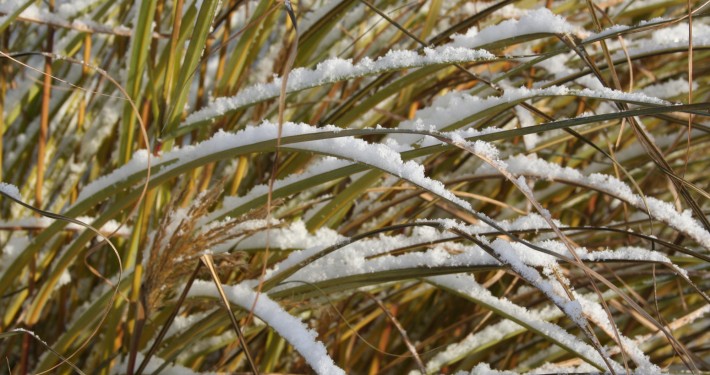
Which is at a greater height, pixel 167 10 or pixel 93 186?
pixel 167 10

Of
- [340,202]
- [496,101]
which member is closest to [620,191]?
[496,101]

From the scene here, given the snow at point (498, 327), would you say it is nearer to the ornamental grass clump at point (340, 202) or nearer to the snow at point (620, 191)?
the ornamental grass clump at point (340, 202)

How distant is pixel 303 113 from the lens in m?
1.00

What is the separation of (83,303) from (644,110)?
77 cm

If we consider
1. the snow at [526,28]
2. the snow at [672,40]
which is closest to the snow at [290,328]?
the snow at [526,28]

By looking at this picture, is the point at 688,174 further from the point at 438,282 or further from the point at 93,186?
the point at 93,186

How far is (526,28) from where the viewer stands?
2.05ft

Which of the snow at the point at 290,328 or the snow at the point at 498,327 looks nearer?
the snow at the point at 290,328

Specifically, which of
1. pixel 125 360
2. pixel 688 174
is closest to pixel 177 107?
pixel 125 360

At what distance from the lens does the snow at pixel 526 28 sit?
0.61 metres

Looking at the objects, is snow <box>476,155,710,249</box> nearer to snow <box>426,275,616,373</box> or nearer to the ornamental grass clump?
the ornamental grass clump

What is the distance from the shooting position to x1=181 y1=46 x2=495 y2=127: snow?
0.58 m

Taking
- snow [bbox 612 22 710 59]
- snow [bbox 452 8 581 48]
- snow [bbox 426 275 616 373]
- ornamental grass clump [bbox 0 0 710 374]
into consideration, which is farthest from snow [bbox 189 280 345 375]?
snow [bbox 612 22 710 59]

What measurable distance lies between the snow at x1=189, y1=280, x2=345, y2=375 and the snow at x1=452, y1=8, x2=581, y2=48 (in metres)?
0.29
